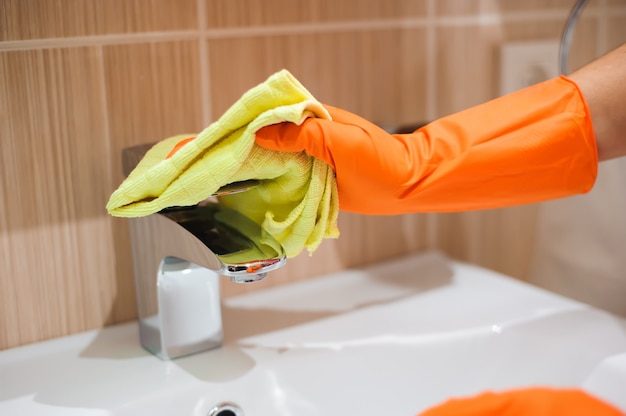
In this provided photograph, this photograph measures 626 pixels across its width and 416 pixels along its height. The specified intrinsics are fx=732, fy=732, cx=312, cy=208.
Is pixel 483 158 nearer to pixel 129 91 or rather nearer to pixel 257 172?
pixel 257 172

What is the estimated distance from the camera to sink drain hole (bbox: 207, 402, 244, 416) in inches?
25.5

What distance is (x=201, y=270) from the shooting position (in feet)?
2.24

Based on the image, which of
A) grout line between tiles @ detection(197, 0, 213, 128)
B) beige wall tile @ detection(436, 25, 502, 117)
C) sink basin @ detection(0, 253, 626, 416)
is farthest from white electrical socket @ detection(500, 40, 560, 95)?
grout line between tiles @ detection(197, 0, 213, 128)

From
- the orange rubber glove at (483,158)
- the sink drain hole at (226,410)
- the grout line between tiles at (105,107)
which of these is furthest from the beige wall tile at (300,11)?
the sink drain hole at (226,410)

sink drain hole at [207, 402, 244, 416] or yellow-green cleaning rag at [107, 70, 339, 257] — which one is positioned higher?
yellow-green cleaning rag at [107, 70, 339, 257]

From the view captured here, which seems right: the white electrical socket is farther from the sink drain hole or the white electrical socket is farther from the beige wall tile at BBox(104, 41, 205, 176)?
the sink drain hole

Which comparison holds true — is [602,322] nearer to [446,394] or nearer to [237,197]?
[446,394]

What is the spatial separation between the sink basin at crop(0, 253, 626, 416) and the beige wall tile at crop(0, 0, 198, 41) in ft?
0.98

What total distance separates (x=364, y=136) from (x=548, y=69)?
524 mm

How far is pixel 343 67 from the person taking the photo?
84 cm

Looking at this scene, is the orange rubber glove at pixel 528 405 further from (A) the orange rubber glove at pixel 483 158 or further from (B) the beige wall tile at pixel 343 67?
(B) the beige wall tile at pixel 343 67

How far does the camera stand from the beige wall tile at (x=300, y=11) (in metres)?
0.75

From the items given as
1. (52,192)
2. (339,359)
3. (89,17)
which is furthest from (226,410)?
(89,17)

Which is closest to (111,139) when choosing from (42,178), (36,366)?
(42,178)
